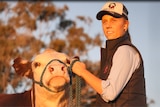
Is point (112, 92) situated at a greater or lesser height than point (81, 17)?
greater

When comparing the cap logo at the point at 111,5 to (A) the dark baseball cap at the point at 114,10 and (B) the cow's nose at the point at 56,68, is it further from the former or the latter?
(B) the cow's nose at the point at 56,68

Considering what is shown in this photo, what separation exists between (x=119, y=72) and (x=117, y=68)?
3 centimetres

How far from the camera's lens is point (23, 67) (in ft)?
11.5

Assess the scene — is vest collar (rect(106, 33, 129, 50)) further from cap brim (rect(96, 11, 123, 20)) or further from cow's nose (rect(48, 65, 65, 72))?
cow's nose (rect(48, 65, 65, 72))

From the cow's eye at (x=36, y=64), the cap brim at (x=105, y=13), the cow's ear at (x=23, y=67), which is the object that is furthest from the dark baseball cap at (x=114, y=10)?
the cow's ear at (x=23, y=67)

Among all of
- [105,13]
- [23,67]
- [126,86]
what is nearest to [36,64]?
[23,67]

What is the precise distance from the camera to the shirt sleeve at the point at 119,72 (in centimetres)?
215

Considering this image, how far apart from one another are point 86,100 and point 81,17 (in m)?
3.44

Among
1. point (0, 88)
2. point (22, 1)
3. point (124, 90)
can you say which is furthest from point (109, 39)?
point (22, 1)

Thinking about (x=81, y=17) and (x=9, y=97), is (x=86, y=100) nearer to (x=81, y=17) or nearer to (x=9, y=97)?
(x=81, y=17)

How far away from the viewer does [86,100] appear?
16266 millimetres

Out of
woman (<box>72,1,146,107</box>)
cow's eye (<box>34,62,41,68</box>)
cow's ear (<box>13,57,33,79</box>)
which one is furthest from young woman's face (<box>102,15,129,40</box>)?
cow's ear (<box>13,57,33,79</box>)

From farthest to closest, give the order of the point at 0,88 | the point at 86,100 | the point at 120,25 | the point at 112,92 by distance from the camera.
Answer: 1. the point at 86,100
2. the point at 0,88
3. the point at 120,25
4. the point at 112,92

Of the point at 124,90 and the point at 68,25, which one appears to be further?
the point at 68,25
